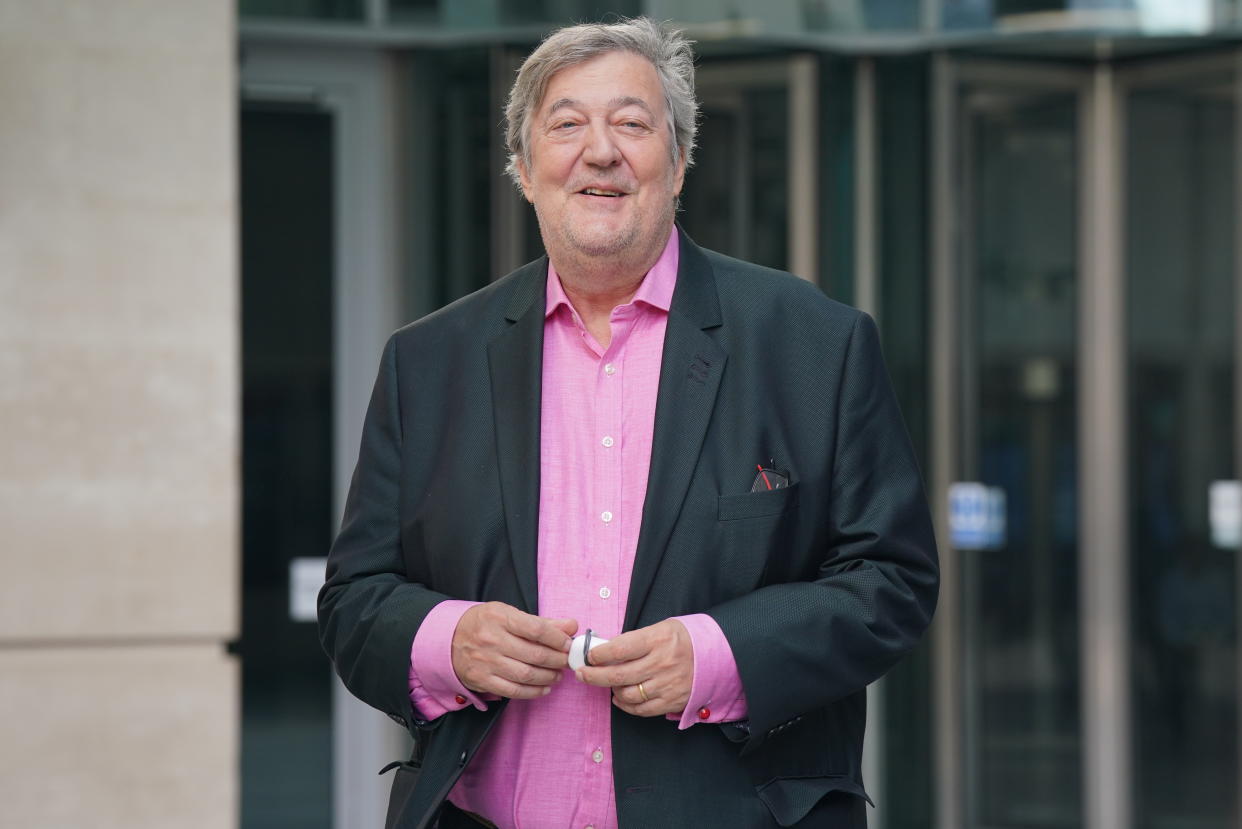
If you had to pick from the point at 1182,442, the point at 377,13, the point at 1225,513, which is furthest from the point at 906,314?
the point at 377,13

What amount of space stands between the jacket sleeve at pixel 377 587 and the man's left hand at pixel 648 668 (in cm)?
29

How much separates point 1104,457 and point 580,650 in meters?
3.78

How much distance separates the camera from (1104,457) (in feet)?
17.8

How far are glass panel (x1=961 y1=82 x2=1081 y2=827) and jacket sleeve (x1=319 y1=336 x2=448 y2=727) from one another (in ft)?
11.2

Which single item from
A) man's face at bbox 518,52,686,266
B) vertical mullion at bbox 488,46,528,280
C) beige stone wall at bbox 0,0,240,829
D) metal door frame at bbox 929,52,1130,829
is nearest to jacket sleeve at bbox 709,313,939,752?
man's face at bbox 518,52,686,266

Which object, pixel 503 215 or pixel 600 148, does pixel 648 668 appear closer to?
pixel 600 148

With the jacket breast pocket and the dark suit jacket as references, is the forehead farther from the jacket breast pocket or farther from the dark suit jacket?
the jacket breast pocket

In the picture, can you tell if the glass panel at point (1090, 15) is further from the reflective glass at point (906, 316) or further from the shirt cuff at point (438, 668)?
the shirt cuff at point (438, 668)

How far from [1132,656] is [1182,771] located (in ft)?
1.34

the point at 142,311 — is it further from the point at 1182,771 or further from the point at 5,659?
the point at 1182,771

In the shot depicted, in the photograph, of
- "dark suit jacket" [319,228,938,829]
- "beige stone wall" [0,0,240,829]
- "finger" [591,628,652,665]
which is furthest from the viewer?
"beige stone wall" [0,0,240,829]

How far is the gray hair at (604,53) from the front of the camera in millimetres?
2217

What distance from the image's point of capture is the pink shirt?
213 centimetres

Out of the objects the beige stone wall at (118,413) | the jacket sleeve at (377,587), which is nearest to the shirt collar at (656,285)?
the jacket sleeve at (377,587)
